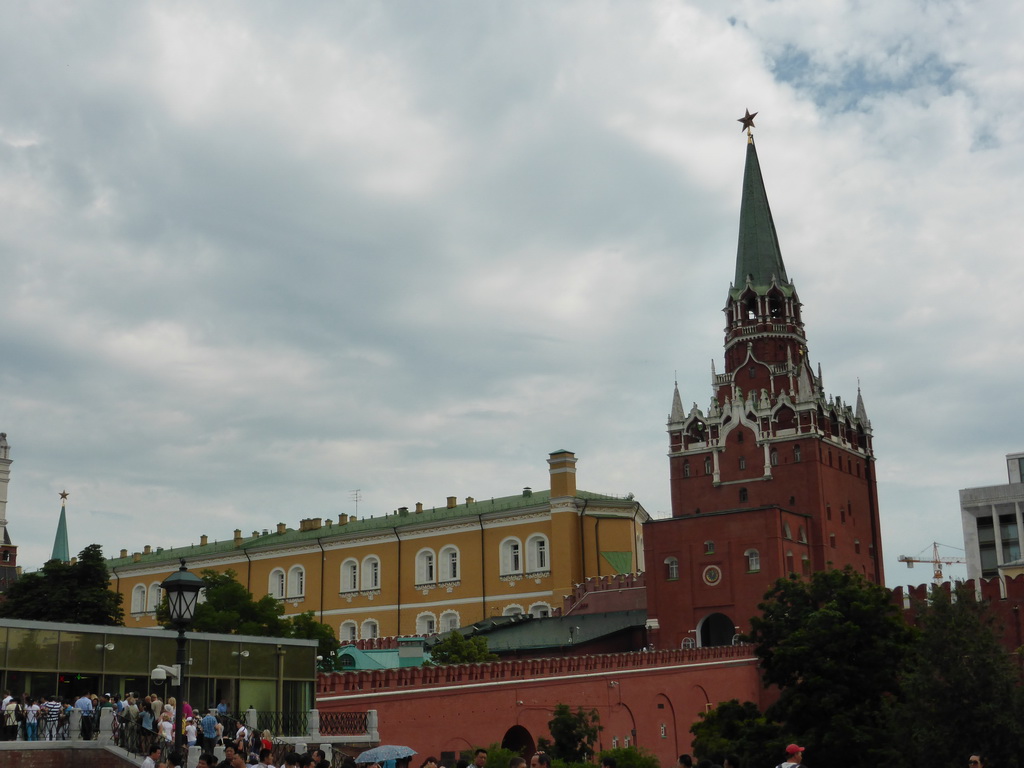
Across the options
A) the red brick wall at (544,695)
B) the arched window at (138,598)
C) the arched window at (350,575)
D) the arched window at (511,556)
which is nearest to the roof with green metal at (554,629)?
the arched window at (511,556)

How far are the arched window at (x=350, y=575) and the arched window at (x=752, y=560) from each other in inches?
1100

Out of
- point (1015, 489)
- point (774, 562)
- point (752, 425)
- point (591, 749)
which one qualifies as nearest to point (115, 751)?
point (591, 749)

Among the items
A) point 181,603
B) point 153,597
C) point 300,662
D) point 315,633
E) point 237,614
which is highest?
point 153,597

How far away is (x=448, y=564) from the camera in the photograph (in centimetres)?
7088

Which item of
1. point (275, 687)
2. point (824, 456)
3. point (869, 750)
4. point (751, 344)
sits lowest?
point (869, 750)

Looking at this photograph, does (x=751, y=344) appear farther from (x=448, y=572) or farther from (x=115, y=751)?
(x=115, y=751)

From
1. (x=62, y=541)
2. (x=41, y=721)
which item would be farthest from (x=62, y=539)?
(x=41, y=721)

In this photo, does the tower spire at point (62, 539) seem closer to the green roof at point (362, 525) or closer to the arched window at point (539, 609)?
the green roof at point (362, 525)

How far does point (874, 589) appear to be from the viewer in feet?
132

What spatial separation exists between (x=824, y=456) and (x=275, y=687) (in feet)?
121

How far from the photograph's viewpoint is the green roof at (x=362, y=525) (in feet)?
227

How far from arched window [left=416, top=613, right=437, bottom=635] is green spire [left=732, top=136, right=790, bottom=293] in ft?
83.7

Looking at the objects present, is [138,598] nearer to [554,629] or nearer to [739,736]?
[554,629]

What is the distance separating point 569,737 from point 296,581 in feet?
142
